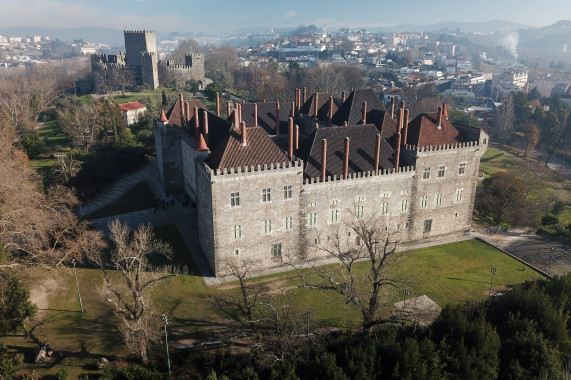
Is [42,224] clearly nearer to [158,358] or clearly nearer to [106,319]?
[106,319]

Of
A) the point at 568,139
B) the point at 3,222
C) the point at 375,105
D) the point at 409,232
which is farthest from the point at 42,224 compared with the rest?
the point at 568,139

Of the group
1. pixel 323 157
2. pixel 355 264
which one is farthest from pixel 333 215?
pixel 323 157

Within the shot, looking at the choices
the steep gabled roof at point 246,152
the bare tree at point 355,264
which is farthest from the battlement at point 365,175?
the bare tree at point 355,264

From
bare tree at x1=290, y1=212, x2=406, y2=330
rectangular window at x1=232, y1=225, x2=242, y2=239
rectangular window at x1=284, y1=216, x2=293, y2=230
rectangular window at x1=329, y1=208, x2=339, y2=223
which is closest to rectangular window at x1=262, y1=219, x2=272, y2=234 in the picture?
rectangular window at x1=284, y1=216, x2=293, y2=230

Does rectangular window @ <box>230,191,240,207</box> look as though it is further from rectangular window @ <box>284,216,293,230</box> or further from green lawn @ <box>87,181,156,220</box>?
green lawn @ <box>87,181,156,220</box>

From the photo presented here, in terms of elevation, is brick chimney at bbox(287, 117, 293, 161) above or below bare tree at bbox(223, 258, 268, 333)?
above

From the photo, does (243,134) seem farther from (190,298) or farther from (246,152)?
(190,298)

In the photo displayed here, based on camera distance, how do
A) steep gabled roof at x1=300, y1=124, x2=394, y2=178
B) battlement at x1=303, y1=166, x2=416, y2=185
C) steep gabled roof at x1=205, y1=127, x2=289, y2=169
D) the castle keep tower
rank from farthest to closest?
the castle keep tower, steep gabled roof at x1=300, y1=124, x2=394, y2=178, battlement at x1=303, y1=166, x2=416, y2=185, steep gabled roof at x1=205, y1=127, x2=289, y2=169
